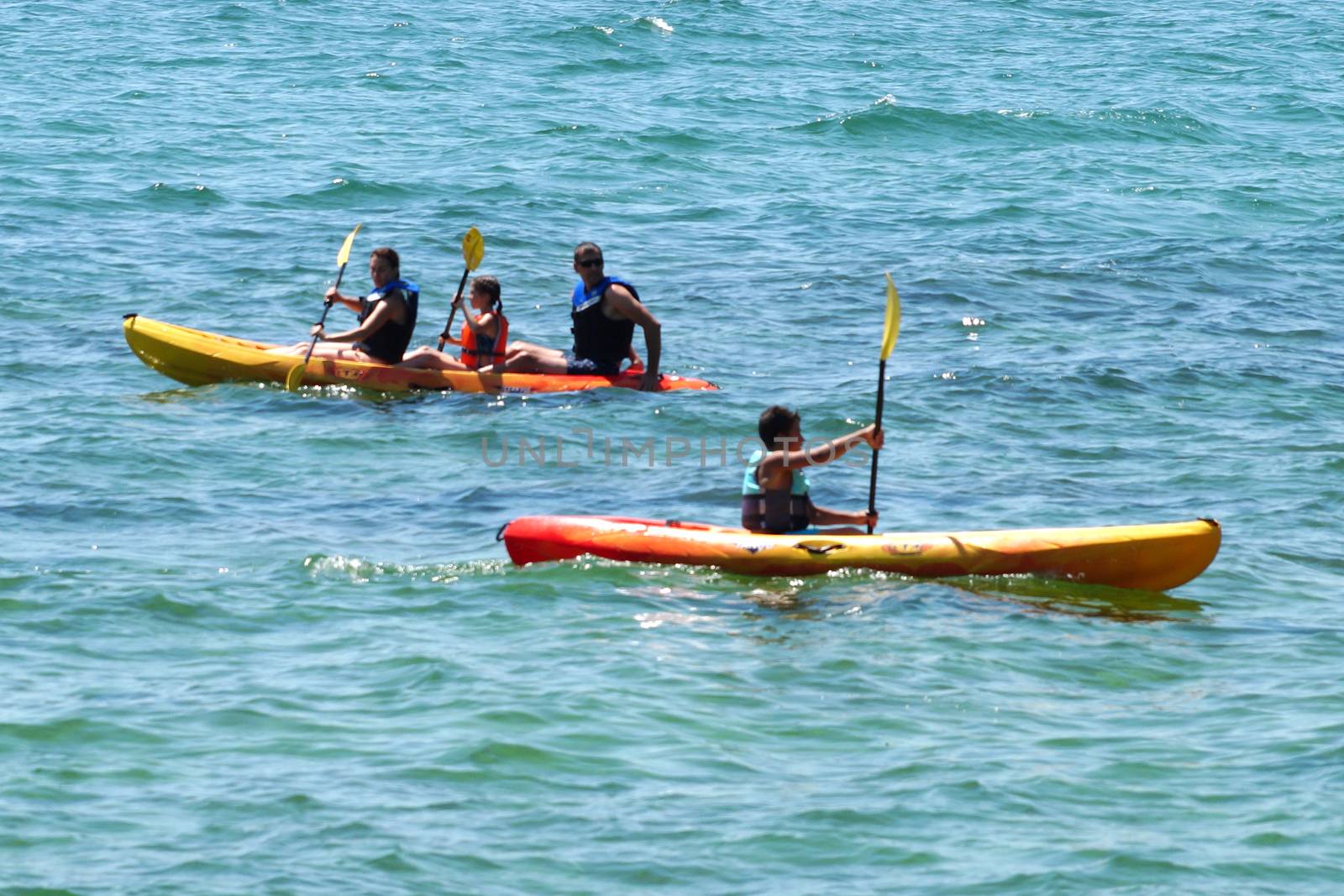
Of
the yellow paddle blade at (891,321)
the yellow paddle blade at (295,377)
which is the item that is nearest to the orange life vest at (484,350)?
the yellow paddle blade at (295,377)

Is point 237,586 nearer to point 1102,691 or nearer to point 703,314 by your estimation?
point 1102,691

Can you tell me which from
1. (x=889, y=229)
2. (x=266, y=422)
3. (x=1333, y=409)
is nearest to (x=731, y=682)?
(x=266, y=422)

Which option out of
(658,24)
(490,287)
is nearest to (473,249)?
(490,287)

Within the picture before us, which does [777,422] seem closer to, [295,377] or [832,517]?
[832,517]

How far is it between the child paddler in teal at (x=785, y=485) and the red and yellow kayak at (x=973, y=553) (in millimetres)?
215

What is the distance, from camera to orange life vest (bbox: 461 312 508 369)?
13.4 metres

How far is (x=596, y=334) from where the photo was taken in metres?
13.4

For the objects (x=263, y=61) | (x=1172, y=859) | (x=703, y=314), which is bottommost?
(x=1172, y=859)

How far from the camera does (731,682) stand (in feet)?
26.1

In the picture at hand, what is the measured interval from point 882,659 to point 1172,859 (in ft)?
6.78

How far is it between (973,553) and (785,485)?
1.07 meters

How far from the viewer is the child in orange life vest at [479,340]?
1316 cm

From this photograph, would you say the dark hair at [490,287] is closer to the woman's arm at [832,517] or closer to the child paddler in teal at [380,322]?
the child paddler in teal at [380,322]

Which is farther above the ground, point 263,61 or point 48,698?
point 263,61
